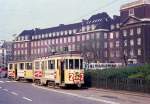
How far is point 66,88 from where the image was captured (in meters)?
35.8

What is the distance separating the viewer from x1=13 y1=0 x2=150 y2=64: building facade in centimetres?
11194

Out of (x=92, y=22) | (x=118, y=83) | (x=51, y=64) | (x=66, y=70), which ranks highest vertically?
(x=92, y=22)

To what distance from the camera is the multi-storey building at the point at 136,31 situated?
111 m

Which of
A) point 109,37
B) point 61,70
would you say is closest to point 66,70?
point 61,70

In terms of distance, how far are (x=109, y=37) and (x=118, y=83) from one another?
98660 mm

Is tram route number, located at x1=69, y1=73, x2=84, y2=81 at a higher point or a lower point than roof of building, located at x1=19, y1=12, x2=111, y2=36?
lower

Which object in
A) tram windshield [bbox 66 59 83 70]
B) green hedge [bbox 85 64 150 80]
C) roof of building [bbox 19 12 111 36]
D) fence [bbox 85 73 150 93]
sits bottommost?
fence [bbox 85 73 150 93]

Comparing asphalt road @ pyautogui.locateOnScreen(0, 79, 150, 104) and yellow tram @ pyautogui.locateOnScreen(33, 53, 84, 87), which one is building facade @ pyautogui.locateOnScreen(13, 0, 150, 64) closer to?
yellow tram @ pyautogui.locateOnScreen(33, 53, 84, 87)

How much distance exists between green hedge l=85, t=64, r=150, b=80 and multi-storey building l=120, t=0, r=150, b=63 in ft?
240

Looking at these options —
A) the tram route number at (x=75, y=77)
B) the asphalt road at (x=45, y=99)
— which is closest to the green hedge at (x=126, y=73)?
the tram route number at (x=75, y=77)

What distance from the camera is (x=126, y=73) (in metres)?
31.8

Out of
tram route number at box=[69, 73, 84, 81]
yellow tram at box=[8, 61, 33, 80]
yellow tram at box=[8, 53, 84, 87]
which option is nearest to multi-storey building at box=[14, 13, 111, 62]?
yellow tram at box=[8, 61, 33, 80]

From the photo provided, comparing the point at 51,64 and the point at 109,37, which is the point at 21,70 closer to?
the point at 51,64

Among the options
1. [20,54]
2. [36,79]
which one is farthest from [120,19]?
[36,79]
